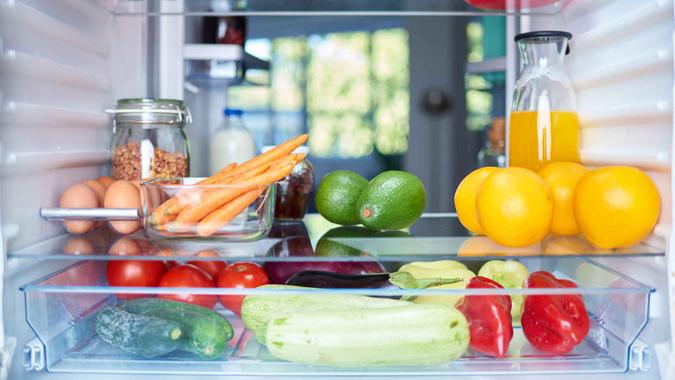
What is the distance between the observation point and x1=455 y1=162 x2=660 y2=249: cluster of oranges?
0.90 m

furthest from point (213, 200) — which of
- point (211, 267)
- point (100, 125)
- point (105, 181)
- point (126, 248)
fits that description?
point (100, 125)

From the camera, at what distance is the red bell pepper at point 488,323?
902 millimetres

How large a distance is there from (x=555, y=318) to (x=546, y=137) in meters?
0.36

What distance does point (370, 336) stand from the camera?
85 cm

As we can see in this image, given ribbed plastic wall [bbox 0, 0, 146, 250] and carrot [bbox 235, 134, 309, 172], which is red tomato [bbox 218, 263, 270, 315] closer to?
carrot [bbox 235, 134, 309, 172]

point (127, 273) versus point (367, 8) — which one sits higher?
point (367, 8)

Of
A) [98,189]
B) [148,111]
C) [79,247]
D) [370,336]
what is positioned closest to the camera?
[370,336]

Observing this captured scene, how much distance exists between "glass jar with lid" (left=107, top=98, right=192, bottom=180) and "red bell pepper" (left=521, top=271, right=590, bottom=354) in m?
0.65

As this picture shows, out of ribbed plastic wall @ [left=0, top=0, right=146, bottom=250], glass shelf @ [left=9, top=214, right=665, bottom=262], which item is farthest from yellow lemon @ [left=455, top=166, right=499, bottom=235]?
ribbed plastic wall @ [left=0, top=0, right=146, bottom=250]

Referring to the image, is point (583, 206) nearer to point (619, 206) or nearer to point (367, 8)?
point (619, 206)

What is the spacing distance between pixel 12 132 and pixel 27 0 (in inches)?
7.6

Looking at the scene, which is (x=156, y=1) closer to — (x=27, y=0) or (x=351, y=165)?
(x=27, y=0)

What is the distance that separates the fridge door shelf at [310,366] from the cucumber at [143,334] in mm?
21

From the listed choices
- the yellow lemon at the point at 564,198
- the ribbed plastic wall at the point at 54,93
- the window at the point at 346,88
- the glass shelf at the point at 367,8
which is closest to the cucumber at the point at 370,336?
the yellow lemon at the point at 564,198
